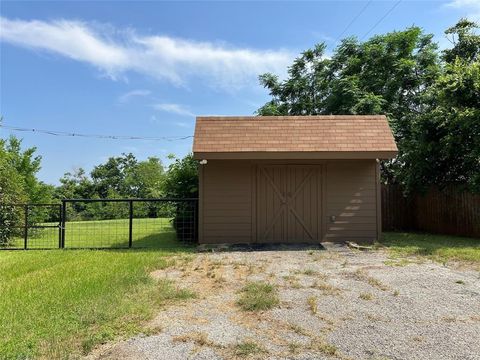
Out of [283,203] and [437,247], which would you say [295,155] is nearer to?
[283,203]

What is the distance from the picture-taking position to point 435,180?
42.3 ft

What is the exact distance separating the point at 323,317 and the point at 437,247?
621 centimetres

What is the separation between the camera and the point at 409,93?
16.9 metres

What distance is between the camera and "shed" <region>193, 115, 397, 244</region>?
32.7ft

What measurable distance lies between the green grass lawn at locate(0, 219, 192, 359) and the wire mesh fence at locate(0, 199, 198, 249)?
136 cm

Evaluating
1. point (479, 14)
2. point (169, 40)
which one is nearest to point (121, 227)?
point (169, 40)

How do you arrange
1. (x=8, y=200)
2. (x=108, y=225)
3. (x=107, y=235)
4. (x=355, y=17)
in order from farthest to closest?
(x=355, y=17)
(x=108, y=225)
(x=107, y=235)
(x=8, y=200)

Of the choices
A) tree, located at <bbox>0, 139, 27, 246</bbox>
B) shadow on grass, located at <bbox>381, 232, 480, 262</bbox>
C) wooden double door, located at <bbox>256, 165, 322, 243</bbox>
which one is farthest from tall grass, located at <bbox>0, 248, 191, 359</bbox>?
shadow on grass, located at <bbox>381, 232, 480, 262</bbox>

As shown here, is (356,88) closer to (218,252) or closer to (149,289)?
(218,252)

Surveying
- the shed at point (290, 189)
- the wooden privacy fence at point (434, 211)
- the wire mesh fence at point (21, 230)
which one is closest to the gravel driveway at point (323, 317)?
the shed at point (290, 189)

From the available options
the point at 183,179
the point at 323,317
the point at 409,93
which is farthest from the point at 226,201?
the point at 409,93

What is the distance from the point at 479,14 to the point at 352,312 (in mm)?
14291

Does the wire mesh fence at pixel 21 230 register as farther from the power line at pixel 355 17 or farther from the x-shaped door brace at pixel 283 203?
the power line at pixel 355 17

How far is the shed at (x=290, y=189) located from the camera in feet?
32.7
